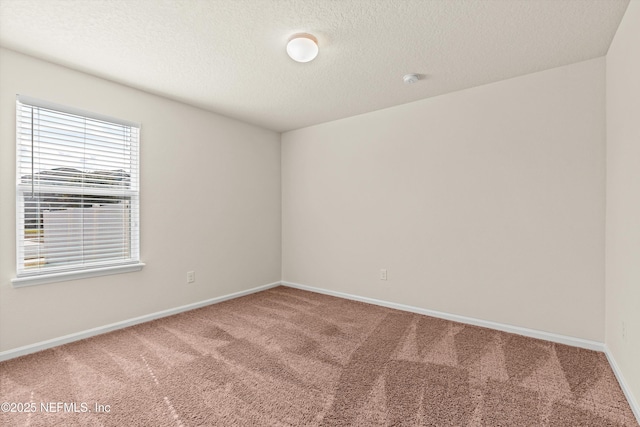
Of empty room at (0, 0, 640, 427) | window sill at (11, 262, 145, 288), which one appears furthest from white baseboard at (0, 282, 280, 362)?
window sill at (11, 262, 145, 288)

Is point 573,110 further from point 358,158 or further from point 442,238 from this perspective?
point 358,158

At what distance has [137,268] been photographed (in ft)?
9.82

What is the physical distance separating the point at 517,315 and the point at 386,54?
103 inches

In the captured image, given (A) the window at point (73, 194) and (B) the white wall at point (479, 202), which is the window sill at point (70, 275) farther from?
(B) the white wall at point (479, 202)

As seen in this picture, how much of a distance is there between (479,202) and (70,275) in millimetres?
3814

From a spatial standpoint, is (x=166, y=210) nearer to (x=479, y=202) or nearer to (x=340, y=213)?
(x=340, y=213)

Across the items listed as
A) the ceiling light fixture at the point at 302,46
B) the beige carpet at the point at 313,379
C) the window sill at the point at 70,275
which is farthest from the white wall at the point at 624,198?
the window sill at the point at 70,275

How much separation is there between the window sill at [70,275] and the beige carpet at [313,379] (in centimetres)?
56

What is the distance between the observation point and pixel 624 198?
6.26 feet

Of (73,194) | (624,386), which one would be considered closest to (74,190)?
(73,194)

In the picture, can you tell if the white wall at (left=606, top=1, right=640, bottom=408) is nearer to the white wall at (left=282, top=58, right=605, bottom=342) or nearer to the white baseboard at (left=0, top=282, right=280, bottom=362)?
the white wall at (left=282, top=58, right=605, bottom=342)

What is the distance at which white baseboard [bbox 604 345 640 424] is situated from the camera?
5.35ft

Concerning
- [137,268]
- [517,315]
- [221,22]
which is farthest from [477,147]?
[137,268]

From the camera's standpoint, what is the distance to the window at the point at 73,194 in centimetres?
237
